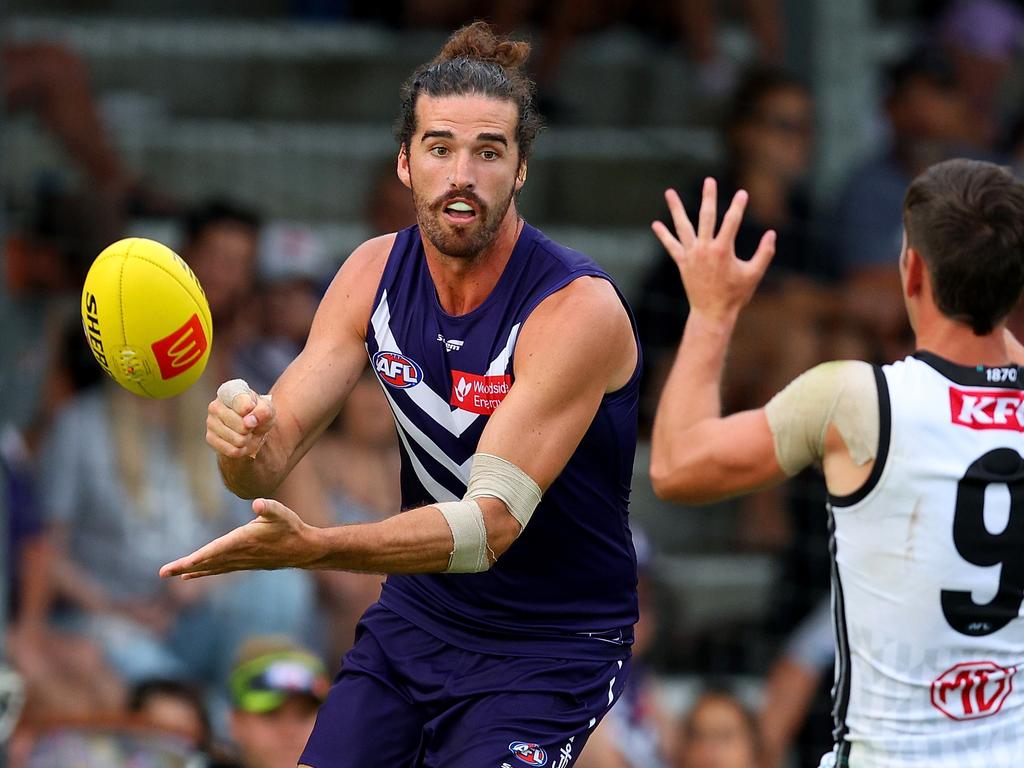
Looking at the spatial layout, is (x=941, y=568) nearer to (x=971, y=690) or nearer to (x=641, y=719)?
(x=971, y=690)

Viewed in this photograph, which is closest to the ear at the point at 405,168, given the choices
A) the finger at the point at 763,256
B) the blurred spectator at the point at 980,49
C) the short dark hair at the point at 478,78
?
the short dark hair at the point at 478,78

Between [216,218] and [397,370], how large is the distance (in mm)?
3758

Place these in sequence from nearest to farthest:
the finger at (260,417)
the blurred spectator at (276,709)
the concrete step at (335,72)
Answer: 1. the finger at (260,417)
2. the blurred spectator at (276,709)
3. the concrete step at (335,72)

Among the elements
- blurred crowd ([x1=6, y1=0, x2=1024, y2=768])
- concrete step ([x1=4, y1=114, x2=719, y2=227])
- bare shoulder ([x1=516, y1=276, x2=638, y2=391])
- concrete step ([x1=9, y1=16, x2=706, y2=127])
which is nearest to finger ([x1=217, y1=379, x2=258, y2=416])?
bare shoulder ([x1=516, y1=276, x2=638, y2=391])

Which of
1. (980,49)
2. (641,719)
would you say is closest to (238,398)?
A: (641,719)

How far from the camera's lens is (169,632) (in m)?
7.56

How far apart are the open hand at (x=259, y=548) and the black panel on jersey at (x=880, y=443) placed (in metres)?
1.30

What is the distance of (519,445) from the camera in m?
3.97

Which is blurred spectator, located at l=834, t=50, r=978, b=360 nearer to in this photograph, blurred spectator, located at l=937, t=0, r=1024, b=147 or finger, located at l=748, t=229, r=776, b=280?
blurred spectator, located at l=937, t=0, r=1024, b=147

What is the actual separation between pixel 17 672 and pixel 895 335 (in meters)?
4.56

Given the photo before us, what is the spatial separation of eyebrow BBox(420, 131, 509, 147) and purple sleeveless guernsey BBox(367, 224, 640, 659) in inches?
10.5

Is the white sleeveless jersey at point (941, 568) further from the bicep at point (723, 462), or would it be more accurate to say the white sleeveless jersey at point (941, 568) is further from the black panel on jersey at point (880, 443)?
the bicep at point (723, 462)

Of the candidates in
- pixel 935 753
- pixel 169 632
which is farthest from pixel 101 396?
pixel 935 753

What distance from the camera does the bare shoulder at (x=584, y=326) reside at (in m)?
4.11
